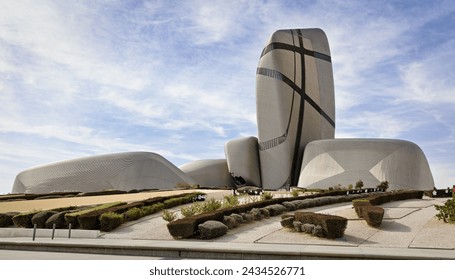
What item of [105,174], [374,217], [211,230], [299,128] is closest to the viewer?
[211,230]

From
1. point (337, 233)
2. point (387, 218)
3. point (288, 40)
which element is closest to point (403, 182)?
point (288, 40)

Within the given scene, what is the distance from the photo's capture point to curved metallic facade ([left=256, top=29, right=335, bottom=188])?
206ft

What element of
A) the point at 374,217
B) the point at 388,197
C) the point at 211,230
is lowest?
the point at 211,230

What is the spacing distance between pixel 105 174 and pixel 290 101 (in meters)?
30.0

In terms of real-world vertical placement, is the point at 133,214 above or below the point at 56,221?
above

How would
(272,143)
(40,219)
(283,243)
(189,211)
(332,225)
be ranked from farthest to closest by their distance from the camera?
(272,143) → (40,219) → (189,211) → (332,225) → (283,243)

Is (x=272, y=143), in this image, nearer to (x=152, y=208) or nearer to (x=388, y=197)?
(x=388, y=197)

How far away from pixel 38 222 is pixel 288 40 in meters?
55.1

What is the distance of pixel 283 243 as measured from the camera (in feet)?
41.9

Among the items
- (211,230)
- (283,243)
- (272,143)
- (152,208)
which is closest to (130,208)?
(152,208)

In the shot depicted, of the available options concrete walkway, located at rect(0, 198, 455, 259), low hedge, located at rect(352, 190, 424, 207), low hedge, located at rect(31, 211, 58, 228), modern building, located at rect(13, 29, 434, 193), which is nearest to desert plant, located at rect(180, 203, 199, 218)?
concrete walkway, located at rect(0, 198, 455, 259)

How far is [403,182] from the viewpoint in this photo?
50.2 metres

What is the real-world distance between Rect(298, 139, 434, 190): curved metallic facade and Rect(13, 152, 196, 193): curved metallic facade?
729 inches

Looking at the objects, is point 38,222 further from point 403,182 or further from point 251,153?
point 251,153
